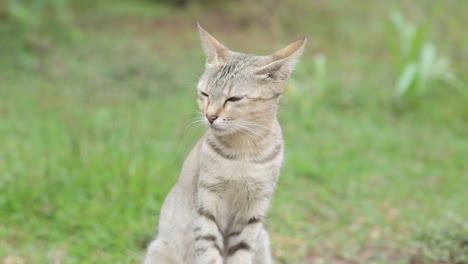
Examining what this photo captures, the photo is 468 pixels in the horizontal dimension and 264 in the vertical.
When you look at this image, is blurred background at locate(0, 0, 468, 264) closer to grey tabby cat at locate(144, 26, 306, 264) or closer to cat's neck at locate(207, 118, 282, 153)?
grey tabby cat at locate(144, 26, 306, 264)

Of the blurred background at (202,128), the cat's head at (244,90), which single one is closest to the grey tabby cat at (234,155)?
the cat's head at (244,90)

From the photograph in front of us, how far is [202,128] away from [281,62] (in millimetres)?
3349

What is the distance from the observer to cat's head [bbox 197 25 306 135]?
12.3ft

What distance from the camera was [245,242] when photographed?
3.96 m

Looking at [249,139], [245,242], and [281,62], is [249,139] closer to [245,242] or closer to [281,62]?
[281,62]

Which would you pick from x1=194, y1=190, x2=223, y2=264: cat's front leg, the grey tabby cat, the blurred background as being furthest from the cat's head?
the blurred background

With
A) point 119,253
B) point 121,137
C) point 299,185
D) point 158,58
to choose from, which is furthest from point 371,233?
point 158,58

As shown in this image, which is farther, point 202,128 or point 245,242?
point 202,128

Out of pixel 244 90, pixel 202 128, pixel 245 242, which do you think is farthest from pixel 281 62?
pixel 202 128

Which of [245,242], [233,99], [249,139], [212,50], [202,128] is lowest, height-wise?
[245,242]

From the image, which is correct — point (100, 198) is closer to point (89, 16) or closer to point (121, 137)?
point (121, 137)

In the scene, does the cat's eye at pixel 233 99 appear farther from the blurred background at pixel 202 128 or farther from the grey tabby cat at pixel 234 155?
the blurred background at pixel 202 128

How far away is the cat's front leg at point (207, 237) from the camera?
389 cm

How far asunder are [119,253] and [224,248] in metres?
1.46
